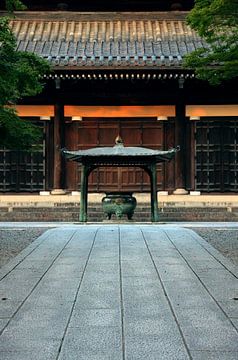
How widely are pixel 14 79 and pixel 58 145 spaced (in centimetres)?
911

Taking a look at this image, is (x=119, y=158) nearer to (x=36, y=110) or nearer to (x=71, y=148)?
(x=71, y=148)

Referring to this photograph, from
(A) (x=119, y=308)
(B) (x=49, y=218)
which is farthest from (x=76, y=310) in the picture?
(B) (x=49, y=218)

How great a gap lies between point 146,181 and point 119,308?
12265 mm

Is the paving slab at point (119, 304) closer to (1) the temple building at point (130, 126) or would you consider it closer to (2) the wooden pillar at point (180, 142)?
(2) the wooden pillar at point (180, 142)

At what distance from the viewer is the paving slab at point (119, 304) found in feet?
10.5

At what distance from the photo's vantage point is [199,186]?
16.1 m

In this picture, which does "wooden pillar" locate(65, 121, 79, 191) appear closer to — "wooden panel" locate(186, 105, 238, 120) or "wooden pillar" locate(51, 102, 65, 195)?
"wooden pillar" locate(51, 102, 65, 195)

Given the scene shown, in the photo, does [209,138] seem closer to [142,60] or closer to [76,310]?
[142,60]

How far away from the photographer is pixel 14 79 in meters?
6.74

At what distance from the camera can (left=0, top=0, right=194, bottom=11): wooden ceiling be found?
1844 centimetres

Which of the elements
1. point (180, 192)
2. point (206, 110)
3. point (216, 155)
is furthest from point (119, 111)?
point (216, 155)

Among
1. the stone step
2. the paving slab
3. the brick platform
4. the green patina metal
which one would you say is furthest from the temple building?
the paving slab

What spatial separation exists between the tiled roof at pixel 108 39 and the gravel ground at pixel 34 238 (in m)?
5.46

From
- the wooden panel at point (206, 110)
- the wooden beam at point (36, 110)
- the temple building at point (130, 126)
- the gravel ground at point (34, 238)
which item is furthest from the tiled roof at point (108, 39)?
the gravel ground at point (34, 238)
